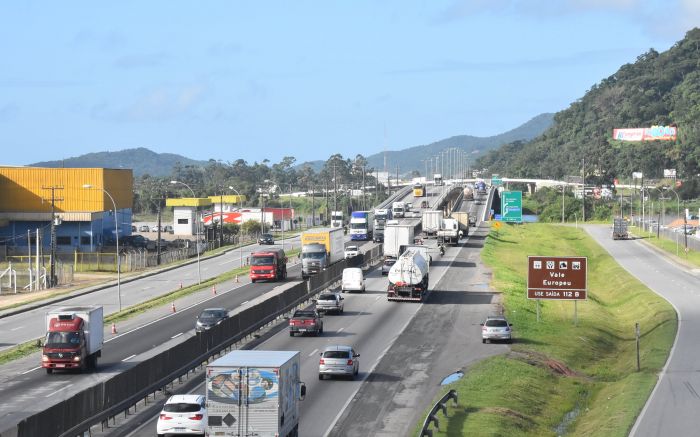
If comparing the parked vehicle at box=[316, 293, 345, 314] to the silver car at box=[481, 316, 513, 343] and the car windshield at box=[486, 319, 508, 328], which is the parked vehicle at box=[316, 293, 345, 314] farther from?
the car windshield at box=[486, 319, 508, 328]

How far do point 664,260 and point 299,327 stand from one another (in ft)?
267

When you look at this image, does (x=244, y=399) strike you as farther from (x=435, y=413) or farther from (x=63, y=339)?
(x=63, y=339)

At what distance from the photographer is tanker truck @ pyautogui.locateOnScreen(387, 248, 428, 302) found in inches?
2899

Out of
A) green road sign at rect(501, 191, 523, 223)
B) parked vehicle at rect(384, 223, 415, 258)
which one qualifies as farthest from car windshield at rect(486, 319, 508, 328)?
green road sign at rect(501, 191, 523, 223)

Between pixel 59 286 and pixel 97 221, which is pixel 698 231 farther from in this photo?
pixel 59 286

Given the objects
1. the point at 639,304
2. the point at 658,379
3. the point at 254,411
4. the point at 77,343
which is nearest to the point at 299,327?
the point at 77,343

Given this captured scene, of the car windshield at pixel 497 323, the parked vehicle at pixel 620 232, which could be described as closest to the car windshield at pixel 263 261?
the car windshield at pixel 497 323

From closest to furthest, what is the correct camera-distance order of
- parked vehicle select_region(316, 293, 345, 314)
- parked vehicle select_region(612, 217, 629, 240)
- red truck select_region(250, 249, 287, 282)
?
1. parked vehicle select_region(316, 293, 345, 314)
2. red truck select_region(250, 249, 287, 282)
3. parked vehicle select_region(612, 217, 629, 240)

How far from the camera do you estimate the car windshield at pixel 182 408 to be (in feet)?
109

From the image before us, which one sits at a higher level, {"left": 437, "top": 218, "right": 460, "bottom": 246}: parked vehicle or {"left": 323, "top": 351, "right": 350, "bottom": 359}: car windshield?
{"left": 437, "top": 218, "right": 460, "bottom": 246}: parked vehicle

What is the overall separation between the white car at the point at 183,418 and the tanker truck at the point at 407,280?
40744mm

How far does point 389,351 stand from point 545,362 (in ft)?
27.1

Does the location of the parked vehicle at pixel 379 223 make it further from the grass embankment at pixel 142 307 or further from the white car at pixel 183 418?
the white car at pixel 183 418

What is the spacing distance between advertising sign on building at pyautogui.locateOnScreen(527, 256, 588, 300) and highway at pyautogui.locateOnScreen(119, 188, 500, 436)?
4.65 metres
